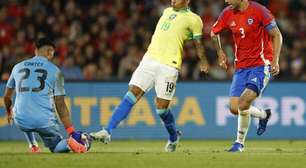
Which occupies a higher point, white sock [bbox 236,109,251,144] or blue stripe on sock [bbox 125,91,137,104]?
blue stripe on sock [bbox 125,91,137,104]

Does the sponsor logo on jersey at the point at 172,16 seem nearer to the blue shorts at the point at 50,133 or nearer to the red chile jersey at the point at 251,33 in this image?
the red chile jersey at the point at 251,33

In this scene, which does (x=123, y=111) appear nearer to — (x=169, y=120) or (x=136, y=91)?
(x=136, y=91)

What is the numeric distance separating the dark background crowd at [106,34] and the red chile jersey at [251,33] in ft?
21.1

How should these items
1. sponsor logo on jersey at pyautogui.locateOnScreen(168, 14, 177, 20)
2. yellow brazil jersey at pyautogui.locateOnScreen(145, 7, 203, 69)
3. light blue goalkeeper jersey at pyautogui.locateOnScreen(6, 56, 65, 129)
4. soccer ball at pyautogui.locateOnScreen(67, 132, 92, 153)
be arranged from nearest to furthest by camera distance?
1. soccer ball at pyautogui.locateOnScreen(67, 132, 92, 153)
2. light blue goalkeeper jersey at pyautogui.locateOnScreen(6, 56, 65, 129)
3. yellow brazil jersey at pyautogui.locateOnScreen(145, 7, 203, 69)
4. sponsor logo on jersey at pyautogui.locateOnScreen(168, 14, 177, 20)

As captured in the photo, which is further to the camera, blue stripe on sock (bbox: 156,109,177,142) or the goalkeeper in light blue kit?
blue stripe on sock (bbox: 156,109,177,142)

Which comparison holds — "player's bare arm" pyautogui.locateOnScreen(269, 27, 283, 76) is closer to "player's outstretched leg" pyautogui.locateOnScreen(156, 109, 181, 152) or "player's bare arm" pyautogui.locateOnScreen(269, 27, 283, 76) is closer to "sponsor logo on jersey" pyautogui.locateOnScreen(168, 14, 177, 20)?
"sponsor logo on jersey" pyautogui.locateOnScreen(168, 14, 177, 20)

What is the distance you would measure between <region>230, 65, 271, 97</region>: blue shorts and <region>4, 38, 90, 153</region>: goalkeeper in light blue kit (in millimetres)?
2612

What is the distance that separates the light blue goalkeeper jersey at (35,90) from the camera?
13164 mm

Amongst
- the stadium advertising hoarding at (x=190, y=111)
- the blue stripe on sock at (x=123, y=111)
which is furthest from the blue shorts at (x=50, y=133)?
the stadium advertising hoarding at (x=190, y=111)

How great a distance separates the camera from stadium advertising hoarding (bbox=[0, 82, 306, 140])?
20.5 meters

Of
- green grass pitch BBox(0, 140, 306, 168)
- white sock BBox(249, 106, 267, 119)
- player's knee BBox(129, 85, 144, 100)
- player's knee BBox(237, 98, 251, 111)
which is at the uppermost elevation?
player's knee BBox(129, 85, 144, 100)

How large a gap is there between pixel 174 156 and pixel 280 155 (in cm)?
150

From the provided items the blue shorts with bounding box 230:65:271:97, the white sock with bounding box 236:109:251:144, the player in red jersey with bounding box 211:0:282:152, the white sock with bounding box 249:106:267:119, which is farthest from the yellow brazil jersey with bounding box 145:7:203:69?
the white sock with bounding box 249:106:267:119

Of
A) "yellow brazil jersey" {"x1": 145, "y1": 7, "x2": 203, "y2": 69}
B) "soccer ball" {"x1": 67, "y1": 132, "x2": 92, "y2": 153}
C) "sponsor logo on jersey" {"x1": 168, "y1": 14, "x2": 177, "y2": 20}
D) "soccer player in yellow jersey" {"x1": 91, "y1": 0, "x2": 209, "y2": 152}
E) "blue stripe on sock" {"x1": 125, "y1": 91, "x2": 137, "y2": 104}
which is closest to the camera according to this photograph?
"soccer ball" {"x1": 67, "y1": 132, "x2": 92, "y2": 153}
